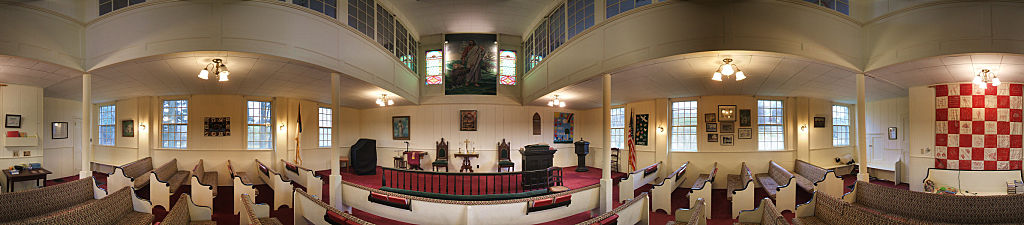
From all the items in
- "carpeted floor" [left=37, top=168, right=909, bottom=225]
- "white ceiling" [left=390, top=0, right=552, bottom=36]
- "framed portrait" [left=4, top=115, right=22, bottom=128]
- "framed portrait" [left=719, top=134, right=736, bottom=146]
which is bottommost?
"carpeted floor" [left=37, top=168, right=909, bottom=225]

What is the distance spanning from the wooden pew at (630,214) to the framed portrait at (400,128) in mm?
9031

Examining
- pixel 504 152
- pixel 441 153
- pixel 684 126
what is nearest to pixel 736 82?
pixel 684 126

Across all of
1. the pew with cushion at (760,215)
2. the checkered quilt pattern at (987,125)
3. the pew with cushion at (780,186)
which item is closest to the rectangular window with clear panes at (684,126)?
the pew with cushion at (780,186)

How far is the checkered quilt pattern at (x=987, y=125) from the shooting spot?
661 centimetres

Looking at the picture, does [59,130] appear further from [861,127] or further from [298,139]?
[861,127]

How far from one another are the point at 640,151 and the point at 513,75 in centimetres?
478

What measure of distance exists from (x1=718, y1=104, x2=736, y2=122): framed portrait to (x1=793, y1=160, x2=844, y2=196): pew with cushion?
189cm

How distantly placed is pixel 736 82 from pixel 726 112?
1.54 metres

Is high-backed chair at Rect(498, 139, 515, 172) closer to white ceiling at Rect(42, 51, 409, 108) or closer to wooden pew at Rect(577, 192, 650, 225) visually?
white ceiling at Rect(42, 51, 409, 108)

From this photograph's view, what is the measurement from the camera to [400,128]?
40.4 feet

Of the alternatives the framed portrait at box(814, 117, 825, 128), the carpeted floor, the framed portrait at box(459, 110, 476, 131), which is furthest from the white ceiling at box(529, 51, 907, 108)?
the framed portrait at box(459, 110, 476, 131)

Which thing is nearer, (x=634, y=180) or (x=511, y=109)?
(x=634, y=180)

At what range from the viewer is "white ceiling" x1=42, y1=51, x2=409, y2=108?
20.2ft

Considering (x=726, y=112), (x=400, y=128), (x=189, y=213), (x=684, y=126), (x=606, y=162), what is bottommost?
(x=189, y=213)
